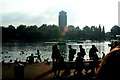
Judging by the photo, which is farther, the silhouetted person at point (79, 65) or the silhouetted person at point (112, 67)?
the silhouetted person at point (79, 65)

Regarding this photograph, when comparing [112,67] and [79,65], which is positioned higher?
[112,67]

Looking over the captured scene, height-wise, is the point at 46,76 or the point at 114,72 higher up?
the point at 114,72

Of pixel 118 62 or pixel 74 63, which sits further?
pixel 74 63

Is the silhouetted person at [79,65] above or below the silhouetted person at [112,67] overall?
below

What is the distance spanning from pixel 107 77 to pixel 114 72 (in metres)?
0.06

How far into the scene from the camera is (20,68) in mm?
17766

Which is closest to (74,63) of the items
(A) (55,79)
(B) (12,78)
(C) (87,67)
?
(C) (87,67)

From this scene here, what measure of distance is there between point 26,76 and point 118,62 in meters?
17.8

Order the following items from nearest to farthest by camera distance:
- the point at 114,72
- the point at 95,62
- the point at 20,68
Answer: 1. the point at 114,72
2. the point at 20,68
3. the point at 95,62

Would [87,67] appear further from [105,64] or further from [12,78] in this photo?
[105,64]

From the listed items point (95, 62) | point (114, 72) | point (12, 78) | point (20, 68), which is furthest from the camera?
point (95, 62)

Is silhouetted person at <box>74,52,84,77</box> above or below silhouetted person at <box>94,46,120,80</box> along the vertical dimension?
below

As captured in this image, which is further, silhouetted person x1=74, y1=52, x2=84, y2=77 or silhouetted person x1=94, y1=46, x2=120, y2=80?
silhouetted person x1=74, y1=52, x2=84, y2=77

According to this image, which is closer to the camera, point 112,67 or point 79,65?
point 112,67
